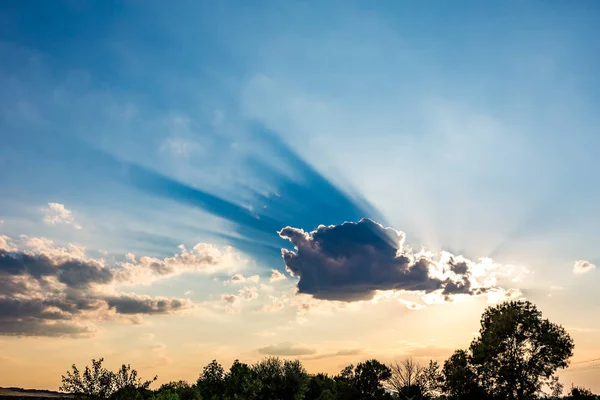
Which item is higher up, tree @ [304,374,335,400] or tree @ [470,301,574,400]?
tree @ [470,301,574,400]

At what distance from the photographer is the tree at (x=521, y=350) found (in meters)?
73.3

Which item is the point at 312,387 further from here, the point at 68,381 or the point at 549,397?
the point at 68,381

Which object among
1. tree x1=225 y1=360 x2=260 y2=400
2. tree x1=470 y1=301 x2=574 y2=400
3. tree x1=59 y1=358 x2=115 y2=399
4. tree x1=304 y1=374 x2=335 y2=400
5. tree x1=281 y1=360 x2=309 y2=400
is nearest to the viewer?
tree x1=59 y1=358 x2=115 y2=399

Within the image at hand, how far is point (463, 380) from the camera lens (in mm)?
82625

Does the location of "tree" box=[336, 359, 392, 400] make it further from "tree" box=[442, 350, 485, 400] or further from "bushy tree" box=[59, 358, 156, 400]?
"bushy tree" box=[59, 358, 156, 400]

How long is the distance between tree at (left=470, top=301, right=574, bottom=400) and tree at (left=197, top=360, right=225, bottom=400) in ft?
161

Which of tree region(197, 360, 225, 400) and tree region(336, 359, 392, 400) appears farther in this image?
tree region(336, 359, 392, 400)

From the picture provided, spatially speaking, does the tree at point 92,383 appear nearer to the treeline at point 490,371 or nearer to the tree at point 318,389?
the treeline at point 490,371

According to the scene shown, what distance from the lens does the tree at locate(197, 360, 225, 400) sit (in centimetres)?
8965

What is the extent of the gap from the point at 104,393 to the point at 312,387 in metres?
96.5

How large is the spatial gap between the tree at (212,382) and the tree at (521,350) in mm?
48975

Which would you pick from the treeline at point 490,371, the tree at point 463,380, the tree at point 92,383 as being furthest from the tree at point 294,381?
the tree at point 92,383

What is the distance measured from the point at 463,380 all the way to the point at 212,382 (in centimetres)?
4830

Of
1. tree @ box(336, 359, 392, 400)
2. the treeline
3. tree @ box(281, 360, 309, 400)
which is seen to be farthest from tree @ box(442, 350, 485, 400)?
tree @ box(336, 359, 392, 400)
